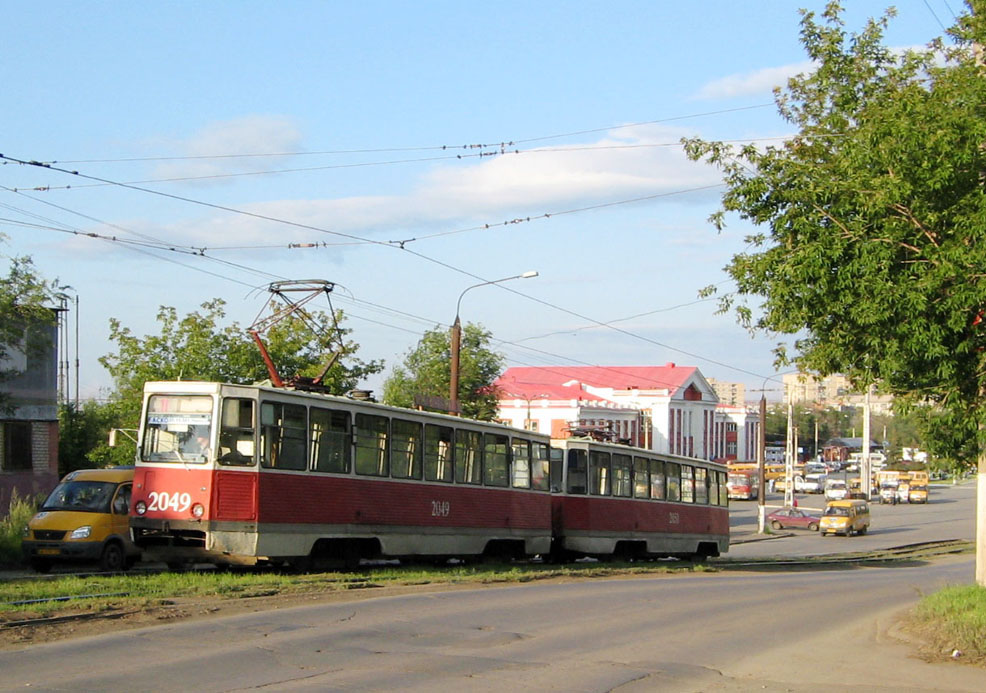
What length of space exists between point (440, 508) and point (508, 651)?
10.2 metres

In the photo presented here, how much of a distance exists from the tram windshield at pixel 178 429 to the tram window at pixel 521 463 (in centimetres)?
889

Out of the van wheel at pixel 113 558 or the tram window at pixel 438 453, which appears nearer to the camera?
the van wheel at pixel 113 558

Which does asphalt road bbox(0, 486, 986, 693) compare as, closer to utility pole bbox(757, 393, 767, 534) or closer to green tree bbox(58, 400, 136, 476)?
green tree bbox(58, 400, 136, 476)

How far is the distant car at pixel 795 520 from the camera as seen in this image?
69250 mm

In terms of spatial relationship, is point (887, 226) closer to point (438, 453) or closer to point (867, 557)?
point (438, 453)

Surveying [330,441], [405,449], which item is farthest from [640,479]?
[330,441]

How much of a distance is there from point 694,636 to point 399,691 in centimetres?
522

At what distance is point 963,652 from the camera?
12.3 meters

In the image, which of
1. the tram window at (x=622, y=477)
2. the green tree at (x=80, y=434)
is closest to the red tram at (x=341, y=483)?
the tram window at (x=622, y=477)

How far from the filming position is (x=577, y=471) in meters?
27.7

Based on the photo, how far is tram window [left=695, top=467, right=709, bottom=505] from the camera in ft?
112

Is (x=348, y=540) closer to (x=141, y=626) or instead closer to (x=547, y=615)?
(x=547, y=615)

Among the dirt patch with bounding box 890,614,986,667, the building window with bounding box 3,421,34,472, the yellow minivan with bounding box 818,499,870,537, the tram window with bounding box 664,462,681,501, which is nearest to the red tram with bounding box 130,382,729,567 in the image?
the tram window with bounding box 664,462,681,501

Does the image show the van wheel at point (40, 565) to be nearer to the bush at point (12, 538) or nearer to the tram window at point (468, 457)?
the bush at point (12, 538)
